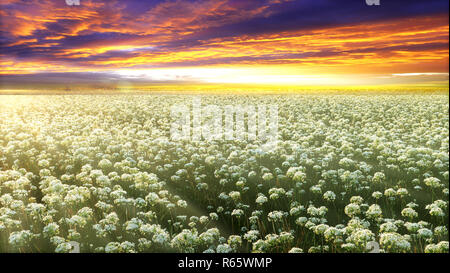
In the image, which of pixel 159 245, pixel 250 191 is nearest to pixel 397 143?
pixel 250 191

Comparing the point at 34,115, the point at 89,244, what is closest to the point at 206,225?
the point at 89,244

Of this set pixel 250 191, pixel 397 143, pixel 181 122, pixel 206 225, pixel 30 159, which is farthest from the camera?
pixel 181 122

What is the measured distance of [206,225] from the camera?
6.39 meters

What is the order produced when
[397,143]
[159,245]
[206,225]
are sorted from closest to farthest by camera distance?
[159,245] → [206,225] → [397,143]

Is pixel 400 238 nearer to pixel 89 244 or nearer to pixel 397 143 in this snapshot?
pixel 89 244

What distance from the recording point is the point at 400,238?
178 inches
